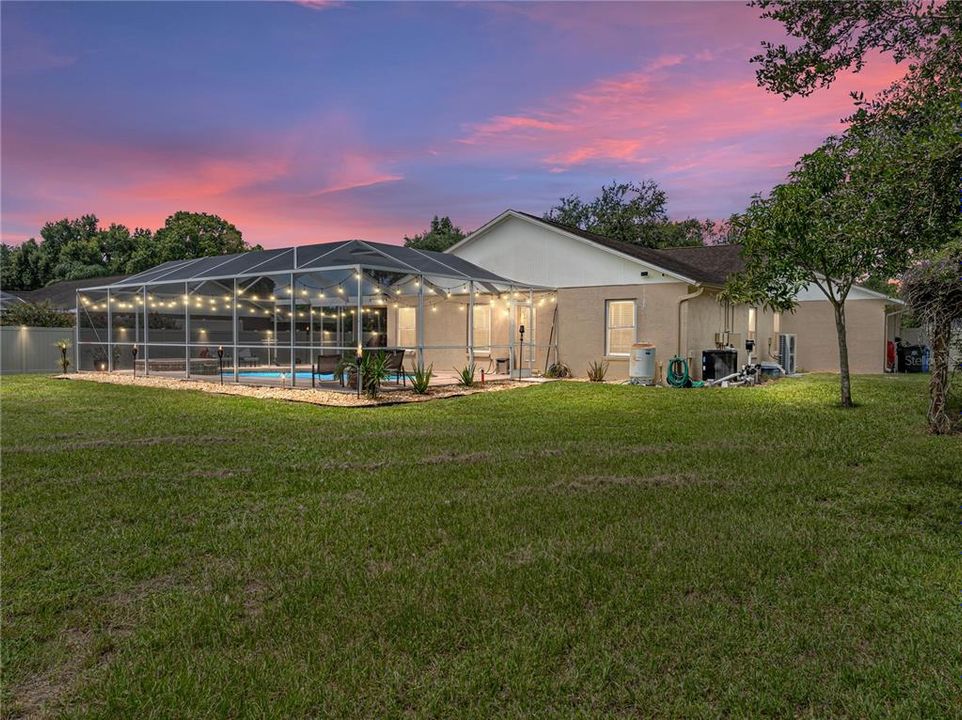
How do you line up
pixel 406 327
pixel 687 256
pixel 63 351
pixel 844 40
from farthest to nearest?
1. pixel 687 256
2. pixel 406 327
3. pixel 63 351
4. pixel 844 40

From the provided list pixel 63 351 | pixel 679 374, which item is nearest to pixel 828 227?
pixel 679 374

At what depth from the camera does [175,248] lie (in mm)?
41062

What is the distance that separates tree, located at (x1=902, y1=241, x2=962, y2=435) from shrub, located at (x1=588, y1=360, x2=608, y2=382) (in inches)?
334

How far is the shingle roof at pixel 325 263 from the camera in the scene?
1404cm

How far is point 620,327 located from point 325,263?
810 centimetres

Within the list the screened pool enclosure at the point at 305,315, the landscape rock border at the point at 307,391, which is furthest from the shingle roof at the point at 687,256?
the landscape rock border at the point at 307,391

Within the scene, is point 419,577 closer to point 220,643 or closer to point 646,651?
point 220,643

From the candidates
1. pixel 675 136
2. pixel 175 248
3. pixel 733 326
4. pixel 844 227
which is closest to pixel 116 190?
pixel 175 248

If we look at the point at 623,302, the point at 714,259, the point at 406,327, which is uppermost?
the point at 714,259

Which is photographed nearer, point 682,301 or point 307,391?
point 307,391

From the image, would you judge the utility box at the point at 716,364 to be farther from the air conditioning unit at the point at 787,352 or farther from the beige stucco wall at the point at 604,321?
the air conditioning unit at the point at 787,352

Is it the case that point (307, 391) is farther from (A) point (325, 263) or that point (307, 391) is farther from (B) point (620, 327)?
(B) point (620, 327)

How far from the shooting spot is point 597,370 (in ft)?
54.6

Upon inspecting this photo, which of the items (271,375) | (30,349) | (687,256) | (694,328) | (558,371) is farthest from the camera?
(687,256)
